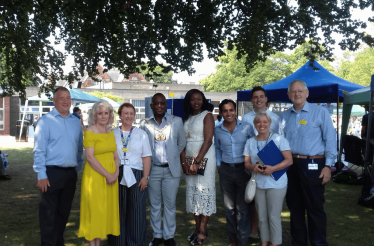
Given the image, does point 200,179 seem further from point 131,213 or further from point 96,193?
point 96,193

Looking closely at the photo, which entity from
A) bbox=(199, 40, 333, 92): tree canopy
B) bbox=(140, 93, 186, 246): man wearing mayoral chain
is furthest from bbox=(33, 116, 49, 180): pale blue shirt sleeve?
bbox=(199, 40, 333, 92): tree canopy

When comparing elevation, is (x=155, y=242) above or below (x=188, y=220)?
above

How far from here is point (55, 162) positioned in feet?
11.9

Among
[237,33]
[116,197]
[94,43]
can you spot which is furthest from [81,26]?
[116,197]

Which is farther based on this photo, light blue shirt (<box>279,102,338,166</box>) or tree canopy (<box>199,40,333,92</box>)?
tree canopy (<box>199,40,333,92</box>)

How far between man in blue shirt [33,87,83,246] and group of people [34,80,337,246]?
0.04 ft

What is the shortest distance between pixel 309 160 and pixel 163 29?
4.55 metres

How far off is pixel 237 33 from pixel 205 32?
1029 millimetres

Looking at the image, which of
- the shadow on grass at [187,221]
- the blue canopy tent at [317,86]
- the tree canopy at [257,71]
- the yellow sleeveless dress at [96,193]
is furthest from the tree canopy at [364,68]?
the yellow sleeveless dress at [96,193]

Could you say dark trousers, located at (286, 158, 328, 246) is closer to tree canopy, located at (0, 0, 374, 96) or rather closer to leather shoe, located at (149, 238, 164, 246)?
leather shoe, located at (149, 238, 164, 246)

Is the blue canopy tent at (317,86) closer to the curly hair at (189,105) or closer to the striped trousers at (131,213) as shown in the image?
the curly hair at (189,105)

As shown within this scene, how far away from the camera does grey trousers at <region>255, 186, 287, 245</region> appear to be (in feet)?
11.9

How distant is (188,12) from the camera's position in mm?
7320

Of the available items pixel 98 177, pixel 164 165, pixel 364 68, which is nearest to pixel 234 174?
pixel 164 165
